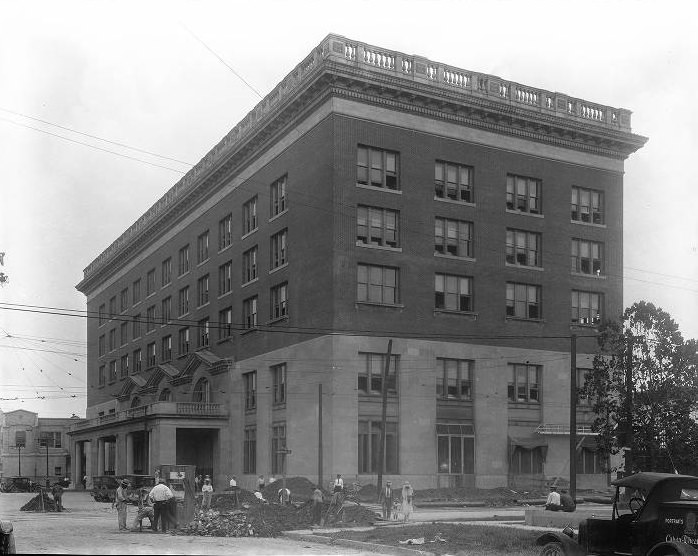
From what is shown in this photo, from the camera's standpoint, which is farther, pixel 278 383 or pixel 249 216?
pixel 249 216

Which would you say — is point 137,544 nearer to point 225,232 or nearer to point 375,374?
point 375,374

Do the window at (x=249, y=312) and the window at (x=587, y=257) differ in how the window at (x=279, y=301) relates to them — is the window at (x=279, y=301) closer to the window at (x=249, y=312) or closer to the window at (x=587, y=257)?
the window at (x=249, y=312)

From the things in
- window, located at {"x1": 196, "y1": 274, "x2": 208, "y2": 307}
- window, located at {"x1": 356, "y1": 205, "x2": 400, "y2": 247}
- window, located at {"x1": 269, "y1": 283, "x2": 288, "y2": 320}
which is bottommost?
window, located at {"x1": 269, "y1": 283, "x2": 288, "y2": 320}

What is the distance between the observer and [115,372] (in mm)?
99188

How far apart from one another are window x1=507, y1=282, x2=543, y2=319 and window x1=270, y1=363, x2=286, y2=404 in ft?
47.5

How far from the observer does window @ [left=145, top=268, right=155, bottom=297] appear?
88.0 meters

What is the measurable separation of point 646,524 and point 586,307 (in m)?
45.1

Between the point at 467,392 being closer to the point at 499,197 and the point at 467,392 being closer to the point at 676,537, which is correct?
the point at 499,197

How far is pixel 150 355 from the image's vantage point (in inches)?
3435

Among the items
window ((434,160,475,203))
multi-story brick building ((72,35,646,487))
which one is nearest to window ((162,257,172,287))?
multi-story brick building ((72,35,646,487))

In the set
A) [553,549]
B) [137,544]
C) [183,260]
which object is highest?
[183,260]

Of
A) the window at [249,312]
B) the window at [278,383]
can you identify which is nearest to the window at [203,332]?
the window at [249,312]

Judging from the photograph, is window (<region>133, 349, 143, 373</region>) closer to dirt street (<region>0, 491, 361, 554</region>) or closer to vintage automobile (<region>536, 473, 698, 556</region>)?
dirt street (<region>0, 491, 361, 554</region>)

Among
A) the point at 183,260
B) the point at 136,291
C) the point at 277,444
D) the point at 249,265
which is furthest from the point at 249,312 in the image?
the point at 136,291
